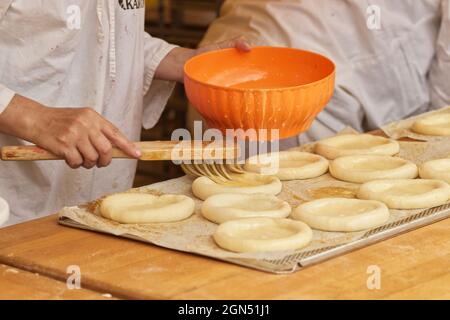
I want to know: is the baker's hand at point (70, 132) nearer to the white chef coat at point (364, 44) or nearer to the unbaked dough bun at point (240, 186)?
the unbaked dough bun at point (240, 186)

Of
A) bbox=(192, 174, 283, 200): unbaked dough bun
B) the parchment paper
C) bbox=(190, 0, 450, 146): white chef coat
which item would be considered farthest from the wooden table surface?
bbox=(190, 0, 450, 146): white chef coat

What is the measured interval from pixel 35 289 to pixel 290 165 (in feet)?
3.01

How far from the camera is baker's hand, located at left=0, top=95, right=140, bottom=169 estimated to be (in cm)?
196

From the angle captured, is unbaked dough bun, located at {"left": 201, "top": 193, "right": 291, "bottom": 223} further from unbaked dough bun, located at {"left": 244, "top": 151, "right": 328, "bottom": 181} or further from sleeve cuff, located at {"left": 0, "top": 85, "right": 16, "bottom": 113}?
sleeve cuff, located at {"left": 0, "top": 85, "right": 16, "bottom": 113}

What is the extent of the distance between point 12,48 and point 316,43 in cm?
131

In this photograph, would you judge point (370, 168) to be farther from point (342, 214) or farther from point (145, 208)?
point (145, 208)

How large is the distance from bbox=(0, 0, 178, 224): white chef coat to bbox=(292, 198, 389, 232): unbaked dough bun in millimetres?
742

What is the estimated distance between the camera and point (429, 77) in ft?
11.1

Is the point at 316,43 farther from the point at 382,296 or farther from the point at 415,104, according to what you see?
the point at 382,296

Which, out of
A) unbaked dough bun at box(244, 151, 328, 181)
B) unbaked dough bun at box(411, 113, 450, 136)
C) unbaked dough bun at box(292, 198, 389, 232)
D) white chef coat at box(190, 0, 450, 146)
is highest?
white chef coat at box(190, 0, 450, 146)

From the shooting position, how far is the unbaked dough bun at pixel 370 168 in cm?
221

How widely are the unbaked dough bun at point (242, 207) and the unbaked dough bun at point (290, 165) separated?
0.18m
